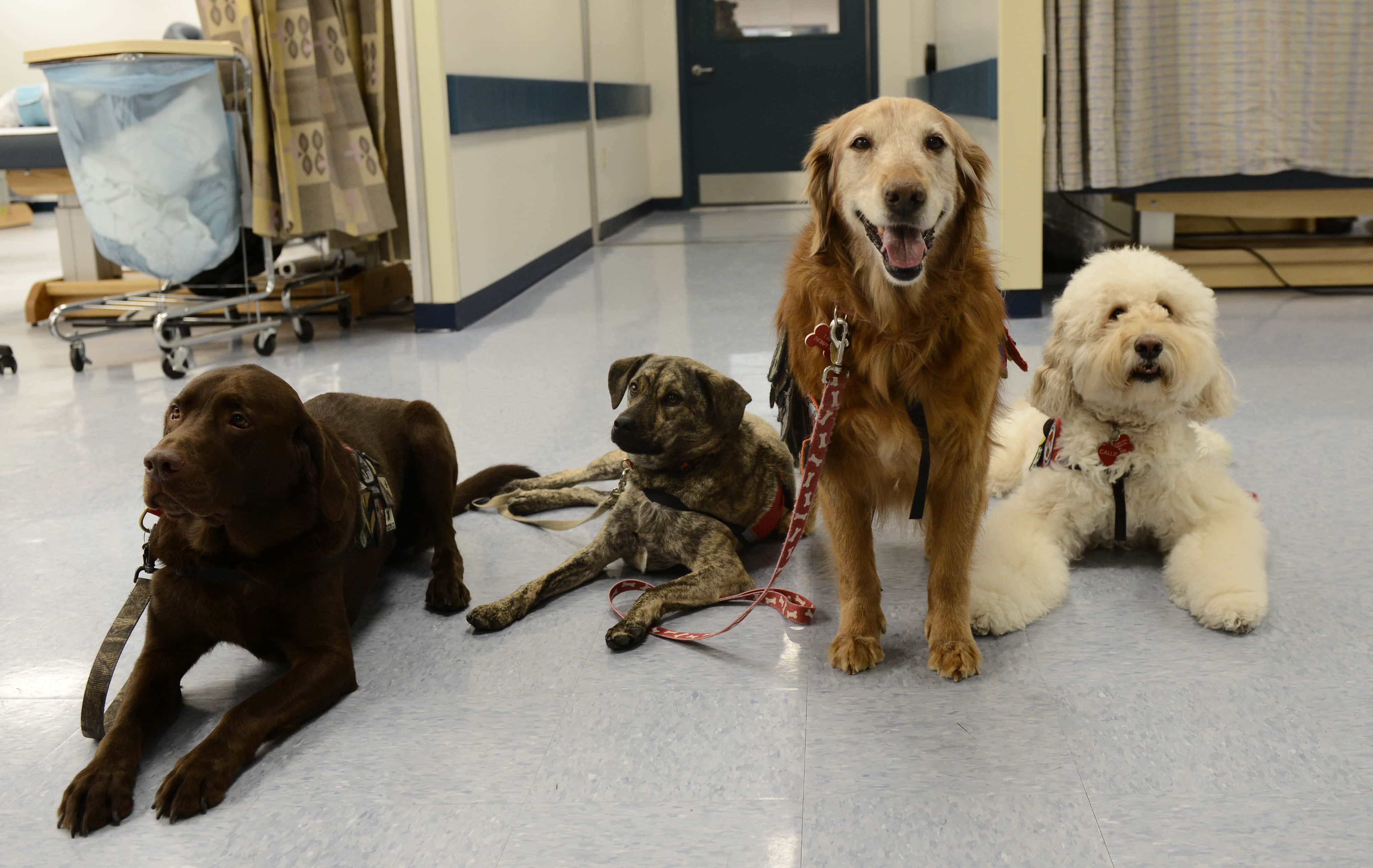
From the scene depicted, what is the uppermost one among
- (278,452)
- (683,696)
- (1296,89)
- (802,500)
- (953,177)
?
(1296,89)

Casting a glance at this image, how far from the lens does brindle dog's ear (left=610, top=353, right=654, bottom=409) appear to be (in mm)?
2219

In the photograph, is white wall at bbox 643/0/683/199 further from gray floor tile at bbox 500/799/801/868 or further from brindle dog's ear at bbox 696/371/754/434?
gray floor tile at bbox 500/799/801/868

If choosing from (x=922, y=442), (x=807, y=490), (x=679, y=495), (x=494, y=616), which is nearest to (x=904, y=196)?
(x=922, y=442)

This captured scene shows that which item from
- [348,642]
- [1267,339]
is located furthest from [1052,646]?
[1267,339]

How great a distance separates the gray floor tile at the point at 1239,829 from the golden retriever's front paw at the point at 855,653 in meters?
0.45

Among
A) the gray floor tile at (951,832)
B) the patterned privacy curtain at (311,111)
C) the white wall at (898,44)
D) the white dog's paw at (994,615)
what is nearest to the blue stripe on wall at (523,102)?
the patterned privacy curtain at (311,111)

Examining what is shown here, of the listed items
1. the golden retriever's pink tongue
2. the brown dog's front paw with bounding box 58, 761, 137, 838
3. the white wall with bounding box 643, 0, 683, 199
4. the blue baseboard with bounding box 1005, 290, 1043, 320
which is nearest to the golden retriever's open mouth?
the golden retriever's pink tongue

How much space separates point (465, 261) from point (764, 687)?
12.0 feet

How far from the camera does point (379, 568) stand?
6.75 feet

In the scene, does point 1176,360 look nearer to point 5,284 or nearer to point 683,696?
point 683,696

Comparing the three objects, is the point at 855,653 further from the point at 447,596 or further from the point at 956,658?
the point at 447,596

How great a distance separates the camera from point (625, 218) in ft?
29.1

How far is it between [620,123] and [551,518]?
21.5 ft

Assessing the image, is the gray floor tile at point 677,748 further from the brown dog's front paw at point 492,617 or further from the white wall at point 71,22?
the white wall at point 71,22
